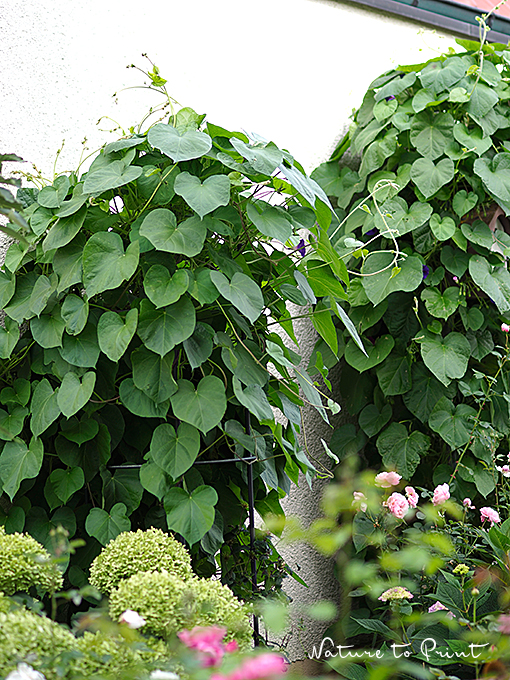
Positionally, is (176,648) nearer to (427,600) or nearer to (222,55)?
(427,600)

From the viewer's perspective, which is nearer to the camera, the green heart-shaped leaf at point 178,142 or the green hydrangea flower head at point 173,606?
the green hydrangea flower head at point 173,606

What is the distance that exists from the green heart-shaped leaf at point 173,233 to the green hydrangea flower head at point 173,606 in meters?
0.46

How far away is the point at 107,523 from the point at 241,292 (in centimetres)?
42

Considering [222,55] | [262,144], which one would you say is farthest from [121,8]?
[262,144]

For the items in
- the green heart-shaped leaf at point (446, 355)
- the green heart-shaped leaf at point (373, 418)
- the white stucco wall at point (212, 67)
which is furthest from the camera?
the green heart-shaped leaf at point (373, 418)

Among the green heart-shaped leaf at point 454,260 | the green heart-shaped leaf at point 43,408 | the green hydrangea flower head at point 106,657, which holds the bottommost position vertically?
the green heart-shaped leaf at point 43,408

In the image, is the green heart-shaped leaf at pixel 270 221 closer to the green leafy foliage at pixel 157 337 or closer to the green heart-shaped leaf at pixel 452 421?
the green leafy foliage at pixel 157 337

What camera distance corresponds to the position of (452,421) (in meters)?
1.66

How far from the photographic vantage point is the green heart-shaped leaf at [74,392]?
1003 mm

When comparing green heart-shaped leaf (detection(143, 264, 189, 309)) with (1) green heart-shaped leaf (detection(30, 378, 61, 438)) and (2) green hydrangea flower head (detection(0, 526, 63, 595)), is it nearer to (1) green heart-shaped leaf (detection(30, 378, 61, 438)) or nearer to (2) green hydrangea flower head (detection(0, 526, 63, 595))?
(1) green heart-shaped leaf (detection(30, 378, 61, 438))

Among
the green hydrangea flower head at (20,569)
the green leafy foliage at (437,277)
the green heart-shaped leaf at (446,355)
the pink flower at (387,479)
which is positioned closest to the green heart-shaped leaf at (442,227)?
the green leafy foliage at (437,277)

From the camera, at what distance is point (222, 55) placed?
1.81m

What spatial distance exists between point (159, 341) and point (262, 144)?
36 centimetres

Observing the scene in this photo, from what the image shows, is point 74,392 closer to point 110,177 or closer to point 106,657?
point 110,177
